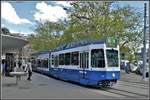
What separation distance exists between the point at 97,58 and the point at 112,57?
99cm

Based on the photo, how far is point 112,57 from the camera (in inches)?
1037

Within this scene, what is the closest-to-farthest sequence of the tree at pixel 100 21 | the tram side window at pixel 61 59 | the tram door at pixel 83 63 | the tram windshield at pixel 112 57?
the tram windshield at pixel 112 57 → the tram door at pixel 83 63 → the tram side window at pixel 61 59 → the tree at pixel 100 21

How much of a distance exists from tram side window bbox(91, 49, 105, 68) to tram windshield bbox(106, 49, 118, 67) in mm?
390

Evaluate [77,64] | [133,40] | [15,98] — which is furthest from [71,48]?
[133,40]

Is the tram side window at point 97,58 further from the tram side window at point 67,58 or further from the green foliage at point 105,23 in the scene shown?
the green foliage at point 105,23

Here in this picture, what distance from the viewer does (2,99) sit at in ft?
57.4

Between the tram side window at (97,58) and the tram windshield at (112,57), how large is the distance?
1.28 feet

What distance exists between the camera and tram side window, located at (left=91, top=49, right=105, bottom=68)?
1023 inches

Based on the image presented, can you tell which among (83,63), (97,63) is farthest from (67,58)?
(97,63)

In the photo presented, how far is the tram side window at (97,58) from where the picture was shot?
85.3 feet

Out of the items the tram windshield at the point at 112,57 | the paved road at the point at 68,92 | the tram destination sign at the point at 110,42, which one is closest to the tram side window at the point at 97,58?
the tram windshield at the point at 112,57

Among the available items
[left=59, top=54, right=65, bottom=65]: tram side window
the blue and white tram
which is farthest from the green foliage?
the blue and white tram

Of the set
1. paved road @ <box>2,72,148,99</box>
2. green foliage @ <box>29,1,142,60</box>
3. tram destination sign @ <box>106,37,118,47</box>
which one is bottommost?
paved road @ <box>2,72,148,99</box>

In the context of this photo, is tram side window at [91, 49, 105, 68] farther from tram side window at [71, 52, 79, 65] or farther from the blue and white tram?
tram side window at [71, 52, 79, 65]
